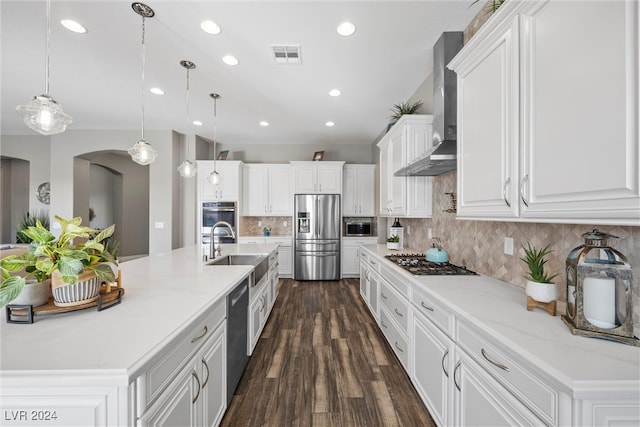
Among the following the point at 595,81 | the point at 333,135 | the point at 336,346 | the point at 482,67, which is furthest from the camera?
the point at 333,135

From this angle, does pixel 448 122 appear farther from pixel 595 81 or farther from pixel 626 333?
pixel 626 333

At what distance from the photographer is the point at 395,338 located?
88.2 inches

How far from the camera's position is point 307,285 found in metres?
4.78

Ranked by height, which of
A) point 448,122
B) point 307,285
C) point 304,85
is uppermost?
point 304,85

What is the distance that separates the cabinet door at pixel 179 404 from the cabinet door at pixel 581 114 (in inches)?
63.8

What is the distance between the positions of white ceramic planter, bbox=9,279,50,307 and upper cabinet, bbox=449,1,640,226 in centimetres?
209

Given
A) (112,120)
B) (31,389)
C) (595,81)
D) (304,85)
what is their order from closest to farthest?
(31,389)
(595,81)
(304,85)
(112,120)

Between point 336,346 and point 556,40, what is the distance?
264cm

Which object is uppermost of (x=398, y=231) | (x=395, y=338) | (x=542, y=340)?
(x=398, y=231)

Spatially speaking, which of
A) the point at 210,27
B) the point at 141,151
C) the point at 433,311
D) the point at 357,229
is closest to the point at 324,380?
the point at 433,311

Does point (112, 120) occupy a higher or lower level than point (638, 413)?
higher

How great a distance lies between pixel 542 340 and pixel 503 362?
16cm

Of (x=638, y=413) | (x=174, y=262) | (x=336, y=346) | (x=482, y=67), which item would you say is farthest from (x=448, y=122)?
(x=174, y=262)

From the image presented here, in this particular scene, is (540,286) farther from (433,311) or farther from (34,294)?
(34,294)
